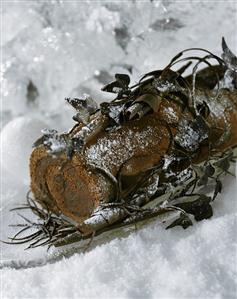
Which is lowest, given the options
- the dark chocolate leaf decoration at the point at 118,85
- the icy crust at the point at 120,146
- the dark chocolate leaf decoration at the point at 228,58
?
the icy crust at the point at 120,146

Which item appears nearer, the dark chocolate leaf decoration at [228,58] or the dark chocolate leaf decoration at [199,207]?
the dark chocolate leaf decoration at [199,207]

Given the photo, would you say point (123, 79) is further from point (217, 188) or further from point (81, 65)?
point (81, 65)

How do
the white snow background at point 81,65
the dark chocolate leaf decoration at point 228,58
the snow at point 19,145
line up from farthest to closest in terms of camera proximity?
the snow at point 19,145, the dark chocolate leaf decoration at point 228,58, the white snow background at point 81,65

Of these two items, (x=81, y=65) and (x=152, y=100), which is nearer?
(x=152, y=100)

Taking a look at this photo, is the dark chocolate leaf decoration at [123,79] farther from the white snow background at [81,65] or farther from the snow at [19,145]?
the snow at [19,145]

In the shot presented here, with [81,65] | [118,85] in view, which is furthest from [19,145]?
[81,65]

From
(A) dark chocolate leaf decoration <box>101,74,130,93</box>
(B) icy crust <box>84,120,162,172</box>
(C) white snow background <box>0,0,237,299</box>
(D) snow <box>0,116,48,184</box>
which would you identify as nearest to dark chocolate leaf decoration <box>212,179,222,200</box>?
(C) white snow background <box>0,0,237,299</box>

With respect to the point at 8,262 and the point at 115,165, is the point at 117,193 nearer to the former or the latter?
the point at 115,165

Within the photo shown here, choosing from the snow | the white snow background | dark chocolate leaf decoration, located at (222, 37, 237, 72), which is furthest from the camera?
the snow

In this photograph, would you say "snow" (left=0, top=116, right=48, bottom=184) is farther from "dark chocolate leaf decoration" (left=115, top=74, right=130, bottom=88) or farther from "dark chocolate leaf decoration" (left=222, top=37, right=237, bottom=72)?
"dark chocolate leaf decoration" (left=222, top=37, right=237, bottom=72)

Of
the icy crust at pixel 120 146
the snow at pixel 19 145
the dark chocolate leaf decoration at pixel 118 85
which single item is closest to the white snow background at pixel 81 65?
the snow at pixel 19 145
